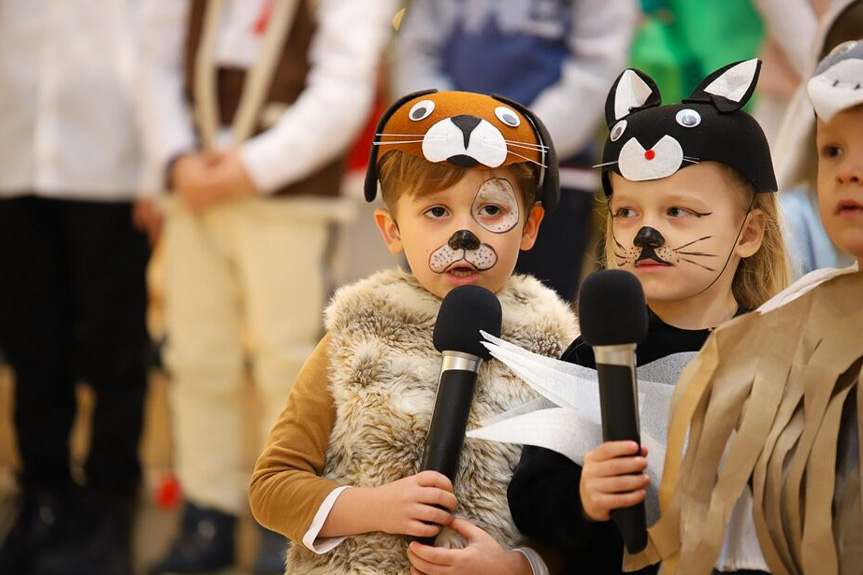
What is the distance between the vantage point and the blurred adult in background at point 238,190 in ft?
7.50

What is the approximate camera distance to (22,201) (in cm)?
248

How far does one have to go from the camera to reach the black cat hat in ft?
3.72

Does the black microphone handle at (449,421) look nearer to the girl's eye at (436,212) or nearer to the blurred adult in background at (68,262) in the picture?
the girl's eye at (436,212)

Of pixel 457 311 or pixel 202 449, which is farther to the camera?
pixel 202 449

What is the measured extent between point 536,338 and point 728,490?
320mm

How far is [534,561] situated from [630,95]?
51 cm

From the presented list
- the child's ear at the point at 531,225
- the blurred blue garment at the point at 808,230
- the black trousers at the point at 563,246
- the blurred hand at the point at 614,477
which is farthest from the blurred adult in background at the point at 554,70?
the blurred hand at the point at 614,477

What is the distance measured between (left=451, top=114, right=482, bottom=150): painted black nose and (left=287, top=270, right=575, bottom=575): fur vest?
191 millimetres

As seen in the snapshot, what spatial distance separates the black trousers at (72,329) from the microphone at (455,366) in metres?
1.53

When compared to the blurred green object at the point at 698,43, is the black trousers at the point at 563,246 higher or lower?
lower

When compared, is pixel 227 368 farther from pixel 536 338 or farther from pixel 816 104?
pixel 816 104

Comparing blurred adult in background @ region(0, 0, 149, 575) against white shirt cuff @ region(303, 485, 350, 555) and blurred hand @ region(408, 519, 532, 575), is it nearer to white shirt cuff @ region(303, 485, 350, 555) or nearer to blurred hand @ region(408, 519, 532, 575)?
white shirt cuff @ region(303, 485, 350, 555)

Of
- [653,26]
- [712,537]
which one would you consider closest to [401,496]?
[712,537]

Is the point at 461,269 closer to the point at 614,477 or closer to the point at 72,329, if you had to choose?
the point at 614,477
